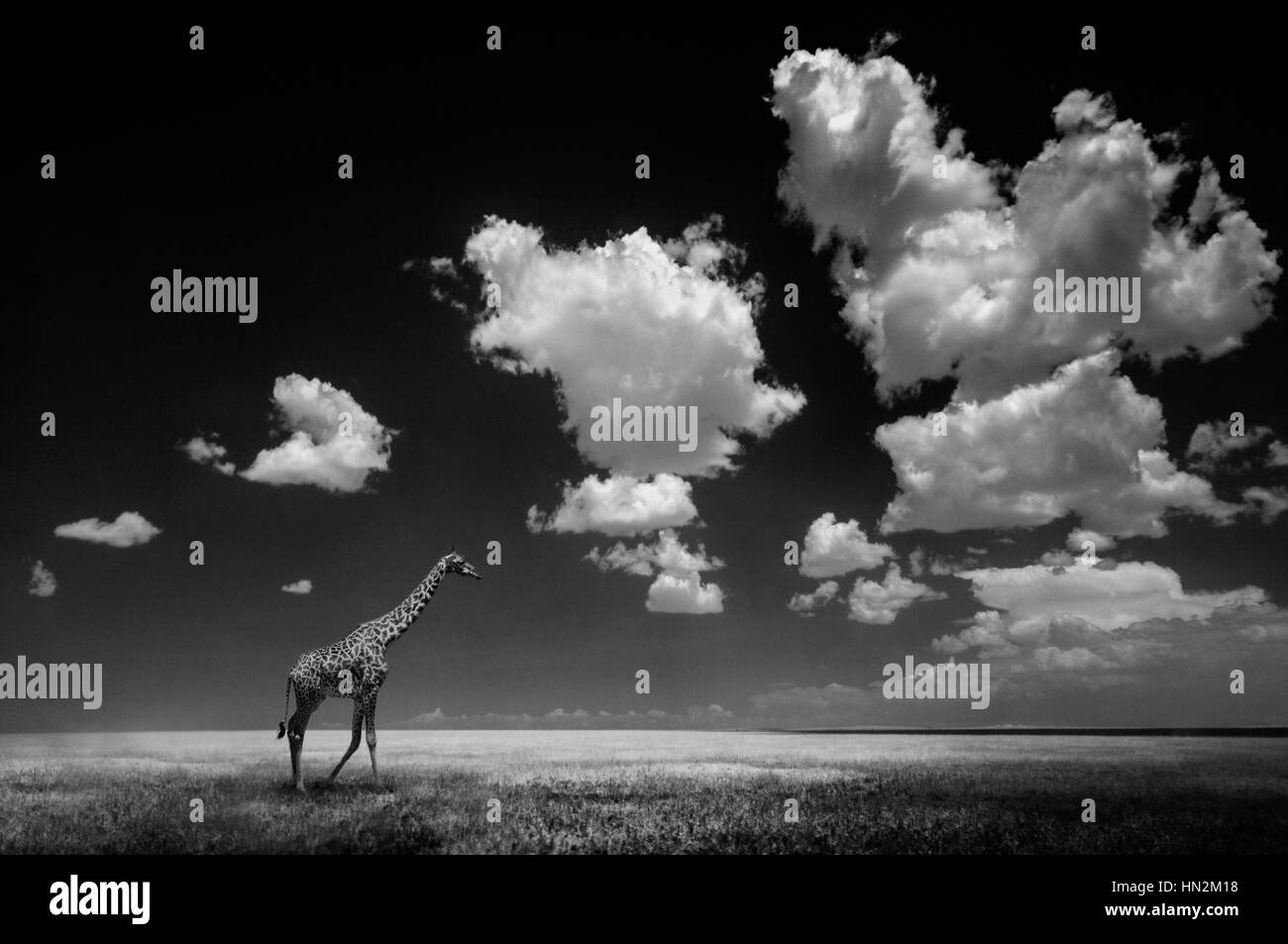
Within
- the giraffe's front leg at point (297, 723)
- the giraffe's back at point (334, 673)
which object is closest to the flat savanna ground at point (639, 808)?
the giraffe's front leg at point (297, 723)

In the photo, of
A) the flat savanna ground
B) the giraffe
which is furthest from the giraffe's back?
the flat savanna ground

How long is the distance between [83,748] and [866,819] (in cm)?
3664

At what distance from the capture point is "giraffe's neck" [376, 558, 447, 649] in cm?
2186

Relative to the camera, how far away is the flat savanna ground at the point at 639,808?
683 inches

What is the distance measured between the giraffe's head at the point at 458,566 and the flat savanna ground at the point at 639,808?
5.40 m

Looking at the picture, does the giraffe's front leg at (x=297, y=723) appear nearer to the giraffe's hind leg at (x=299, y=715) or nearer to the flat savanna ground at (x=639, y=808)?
the giraffe's hind leg at (x=299, y=715)

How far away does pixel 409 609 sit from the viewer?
73.3 feet

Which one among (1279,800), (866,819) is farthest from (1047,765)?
(866,819)

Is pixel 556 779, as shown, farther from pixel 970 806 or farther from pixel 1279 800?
pixel 1279 800

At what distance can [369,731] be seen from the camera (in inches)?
820

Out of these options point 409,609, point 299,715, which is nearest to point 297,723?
point 299,715

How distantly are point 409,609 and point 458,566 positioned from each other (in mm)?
1776
